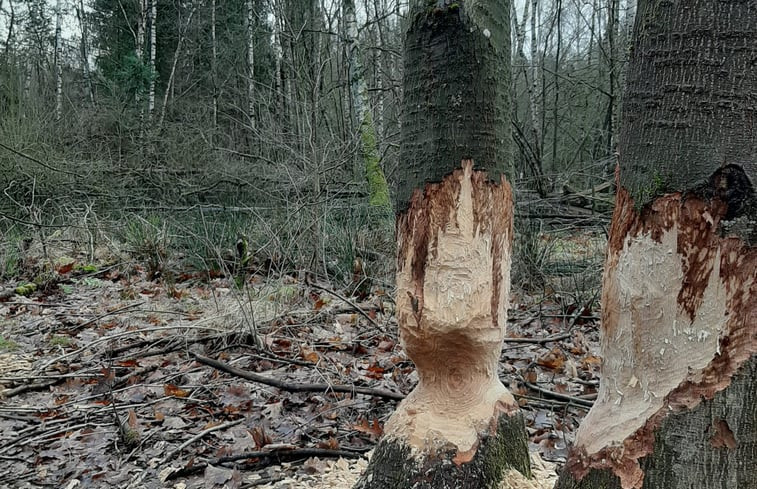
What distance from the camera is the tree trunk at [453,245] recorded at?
159cm

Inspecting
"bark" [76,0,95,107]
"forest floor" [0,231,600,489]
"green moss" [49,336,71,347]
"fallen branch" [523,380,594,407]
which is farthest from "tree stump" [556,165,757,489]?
"bark" [76,0,95,107]

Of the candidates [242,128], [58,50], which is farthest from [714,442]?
[58,50]

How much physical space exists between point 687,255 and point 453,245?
0.69 m

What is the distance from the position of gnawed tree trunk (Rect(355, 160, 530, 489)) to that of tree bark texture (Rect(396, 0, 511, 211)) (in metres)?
0.07

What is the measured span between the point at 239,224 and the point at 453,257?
19.3 ft

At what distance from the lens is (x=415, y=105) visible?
1.65 meters

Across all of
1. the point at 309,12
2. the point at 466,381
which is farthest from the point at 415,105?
the point at 309,12

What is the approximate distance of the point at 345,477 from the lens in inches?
80.0

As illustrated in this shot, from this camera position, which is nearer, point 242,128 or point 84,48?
point 242,128

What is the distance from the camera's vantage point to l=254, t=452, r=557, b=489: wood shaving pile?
67.5 inches

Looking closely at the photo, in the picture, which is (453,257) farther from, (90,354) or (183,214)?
(183,214)

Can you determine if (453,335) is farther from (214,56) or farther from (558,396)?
(214,56)

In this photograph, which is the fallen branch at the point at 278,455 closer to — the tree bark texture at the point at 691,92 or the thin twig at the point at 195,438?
the thin twig at the point at 195,438

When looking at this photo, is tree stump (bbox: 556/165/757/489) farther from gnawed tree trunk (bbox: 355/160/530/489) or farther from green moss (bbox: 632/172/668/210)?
gnawed tree trunk (bbox: 355/160/530/489)
